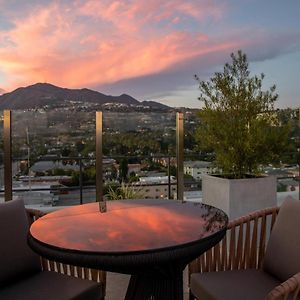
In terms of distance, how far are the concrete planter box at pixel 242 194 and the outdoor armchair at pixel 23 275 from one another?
78.7 inches

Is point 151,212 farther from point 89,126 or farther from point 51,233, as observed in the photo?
point 89,126

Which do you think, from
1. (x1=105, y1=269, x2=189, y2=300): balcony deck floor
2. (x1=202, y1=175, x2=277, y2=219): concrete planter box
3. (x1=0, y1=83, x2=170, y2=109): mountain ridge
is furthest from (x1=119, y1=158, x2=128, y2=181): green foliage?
(x1=105, y1=269, x2=189, y2=300): balcony deck floor

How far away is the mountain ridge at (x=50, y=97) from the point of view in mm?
4523

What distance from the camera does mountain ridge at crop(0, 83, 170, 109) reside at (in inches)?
178

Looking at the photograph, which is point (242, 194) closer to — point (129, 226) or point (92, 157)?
point (92, 157)

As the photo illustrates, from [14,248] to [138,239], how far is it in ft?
2.58

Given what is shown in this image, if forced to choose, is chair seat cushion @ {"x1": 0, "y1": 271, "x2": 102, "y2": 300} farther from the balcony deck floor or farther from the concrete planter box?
the concrete planter box

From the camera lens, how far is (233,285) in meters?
1.81

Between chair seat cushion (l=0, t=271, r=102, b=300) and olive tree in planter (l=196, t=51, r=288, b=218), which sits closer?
chair seat cushion (l=0, t=271, r=102, b=300)

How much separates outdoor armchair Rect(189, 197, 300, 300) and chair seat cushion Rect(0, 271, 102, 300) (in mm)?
583

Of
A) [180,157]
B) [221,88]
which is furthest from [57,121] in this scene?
[221,88]

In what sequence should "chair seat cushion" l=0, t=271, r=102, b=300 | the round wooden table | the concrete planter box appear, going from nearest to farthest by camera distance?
the round wooden table → "chair seat cushion" l=0, t=271, r=102, b=300 → the concrete planter box

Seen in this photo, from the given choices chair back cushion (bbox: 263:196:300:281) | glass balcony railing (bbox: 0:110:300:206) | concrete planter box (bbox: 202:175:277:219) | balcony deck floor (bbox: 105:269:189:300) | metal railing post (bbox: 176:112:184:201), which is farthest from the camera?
metal railing post (bbox: 176:112:184:201)

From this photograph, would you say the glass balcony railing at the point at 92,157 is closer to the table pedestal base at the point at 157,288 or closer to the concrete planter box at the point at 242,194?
the concrete planter box at the point at 242,194
